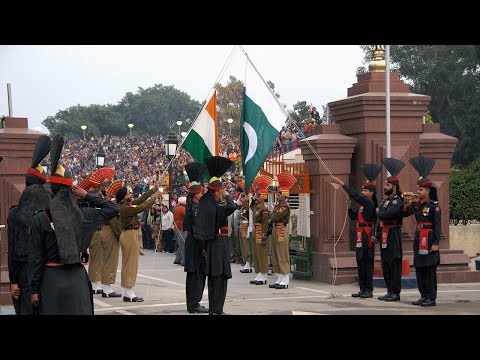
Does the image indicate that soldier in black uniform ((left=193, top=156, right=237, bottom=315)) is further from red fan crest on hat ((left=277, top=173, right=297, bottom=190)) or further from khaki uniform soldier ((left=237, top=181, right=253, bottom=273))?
khaki uniform soldier ((left=237, top=181, right=253, bottom=273))

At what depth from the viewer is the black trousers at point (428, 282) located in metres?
14.0

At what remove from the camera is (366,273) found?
50.0 feet

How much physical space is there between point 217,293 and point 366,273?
3182mm

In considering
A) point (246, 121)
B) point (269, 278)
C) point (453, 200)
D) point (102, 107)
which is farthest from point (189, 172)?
point (102, 107)

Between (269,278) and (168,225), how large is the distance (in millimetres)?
8909

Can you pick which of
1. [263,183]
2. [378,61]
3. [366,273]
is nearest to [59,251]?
[366,273]

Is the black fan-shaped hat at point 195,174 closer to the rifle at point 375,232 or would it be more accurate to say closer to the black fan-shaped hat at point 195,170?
the black fan-shaped hat at point 195,170

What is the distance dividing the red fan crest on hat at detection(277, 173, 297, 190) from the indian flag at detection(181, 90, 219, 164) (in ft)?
8.50

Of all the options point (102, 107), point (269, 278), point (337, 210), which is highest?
point (102, 107)

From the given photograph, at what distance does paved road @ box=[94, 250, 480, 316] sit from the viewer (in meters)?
13.4

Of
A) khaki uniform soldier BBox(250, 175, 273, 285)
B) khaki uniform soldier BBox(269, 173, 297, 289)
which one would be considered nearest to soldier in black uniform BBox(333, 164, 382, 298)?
khaki uniform soldier BBox(269, 173, 297, 289)

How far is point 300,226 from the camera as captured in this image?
18.3 meters

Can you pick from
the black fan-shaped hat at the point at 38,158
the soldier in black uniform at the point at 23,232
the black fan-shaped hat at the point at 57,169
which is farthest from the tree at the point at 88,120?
the black fan-shaped hat at the point at 57,169
